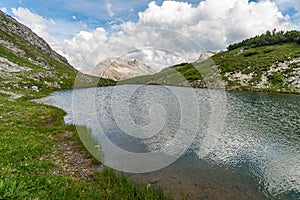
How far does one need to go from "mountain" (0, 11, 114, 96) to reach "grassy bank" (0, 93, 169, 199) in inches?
279

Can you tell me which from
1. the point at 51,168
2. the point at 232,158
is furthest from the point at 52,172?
the point at 232,158

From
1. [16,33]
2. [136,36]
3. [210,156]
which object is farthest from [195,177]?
[16,33]

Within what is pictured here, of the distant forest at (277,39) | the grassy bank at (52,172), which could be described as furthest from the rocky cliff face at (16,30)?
the distant forest at (277,39)

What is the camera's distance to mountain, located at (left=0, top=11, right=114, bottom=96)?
6036cm

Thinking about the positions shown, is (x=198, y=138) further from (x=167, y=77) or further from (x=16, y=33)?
(x=16, y=33)

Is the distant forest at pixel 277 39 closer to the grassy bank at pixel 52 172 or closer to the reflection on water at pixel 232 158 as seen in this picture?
the reflection on water at pixel 232 158

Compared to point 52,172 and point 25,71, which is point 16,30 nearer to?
point 25,71

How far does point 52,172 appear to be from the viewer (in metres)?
12.3

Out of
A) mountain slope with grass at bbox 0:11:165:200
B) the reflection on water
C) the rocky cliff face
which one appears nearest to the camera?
mountain slope with grass at bbox 0:11:165:200

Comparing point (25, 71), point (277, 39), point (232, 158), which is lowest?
point (232, 158)

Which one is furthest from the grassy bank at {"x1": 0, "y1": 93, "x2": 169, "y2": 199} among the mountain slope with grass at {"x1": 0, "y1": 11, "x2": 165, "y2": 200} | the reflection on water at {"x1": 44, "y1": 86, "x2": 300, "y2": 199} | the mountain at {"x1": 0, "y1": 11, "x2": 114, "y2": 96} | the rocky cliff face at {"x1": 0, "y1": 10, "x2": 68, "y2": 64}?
the rocky cliff face at {"x1": 0, "y1": 10, "x2": 68, "y2": 64}

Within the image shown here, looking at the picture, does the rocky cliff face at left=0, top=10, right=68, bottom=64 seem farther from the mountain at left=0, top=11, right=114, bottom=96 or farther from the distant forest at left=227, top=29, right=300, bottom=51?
the distant forest at left=227, top=29, right=300, bottom=51

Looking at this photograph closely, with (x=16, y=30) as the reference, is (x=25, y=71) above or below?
below

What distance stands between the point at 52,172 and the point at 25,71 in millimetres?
85116
